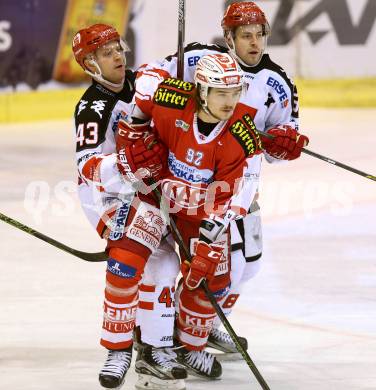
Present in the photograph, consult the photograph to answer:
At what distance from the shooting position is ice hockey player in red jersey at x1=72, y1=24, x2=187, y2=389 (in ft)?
13.2

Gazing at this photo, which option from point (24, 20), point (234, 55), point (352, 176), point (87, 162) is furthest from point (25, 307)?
point (24, 20)

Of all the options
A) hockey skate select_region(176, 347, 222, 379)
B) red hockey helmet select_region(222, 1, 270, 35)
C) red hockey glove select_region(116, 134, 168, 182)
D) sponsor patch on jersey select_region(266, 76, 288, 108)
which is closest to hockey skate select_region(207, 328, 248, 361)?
hockey skate select_region(176, 347, 222, 379)

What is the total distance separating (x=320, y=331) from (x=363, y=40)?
5.64 m

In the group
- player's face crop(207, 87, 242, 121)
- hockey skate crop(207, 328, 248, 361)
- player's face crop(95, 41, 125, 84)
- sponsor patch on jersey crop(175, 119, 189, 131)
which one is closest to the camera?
player's face crop(207, 87, 242, 121)

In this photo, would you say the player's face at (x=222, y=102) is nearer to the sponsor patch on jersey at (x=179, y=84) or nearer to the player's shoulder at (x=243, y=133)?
the player's shoulder at (x=243, y=133)

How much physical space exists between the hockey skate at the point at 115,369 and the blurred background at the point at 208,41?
5690 millimetres

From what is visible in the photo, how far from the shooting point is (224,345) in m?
4.66

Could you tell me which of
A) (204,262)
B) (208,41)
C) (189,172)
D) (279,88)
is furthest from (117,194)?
(208,41)

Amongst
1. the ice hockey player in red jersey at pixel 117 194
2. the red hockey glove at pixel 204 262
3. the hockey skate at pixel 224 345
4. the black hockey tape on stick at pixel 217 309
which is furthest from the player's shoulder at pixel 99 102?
the hockey skate at pixel 224 345

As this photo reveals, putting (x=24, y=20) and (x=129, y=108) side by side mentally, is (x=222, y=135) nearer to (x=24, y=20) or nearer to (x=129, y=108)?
(x=129, y=108)

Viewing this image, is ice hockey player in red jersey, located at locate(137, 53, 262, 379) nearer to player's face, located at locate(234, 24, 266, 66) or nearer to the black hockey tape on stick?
the black hockey tape on stick

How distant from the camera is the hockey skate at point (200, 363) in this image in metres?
4.32

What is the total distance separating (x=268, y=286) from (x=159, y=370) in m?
1.46

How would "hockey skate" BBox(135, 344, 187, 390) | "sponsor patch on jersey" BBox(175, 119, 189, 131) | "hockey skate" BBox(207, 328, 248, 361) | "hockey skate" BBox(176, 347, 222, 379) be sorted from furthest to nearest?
"hockey skate" BBox(207, 328, 248, 361), "hockey skate" BBox(176, 347, 222, 379), "hockey skate" BBox(135, 344, 187, 390), "sponsor patch on jersey" BBox(175, 119, 189, 131)
